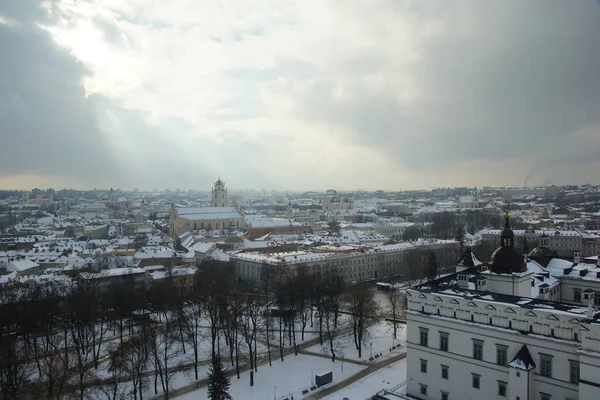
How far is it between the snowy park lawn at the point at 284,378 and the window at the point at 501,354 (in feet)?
36.9

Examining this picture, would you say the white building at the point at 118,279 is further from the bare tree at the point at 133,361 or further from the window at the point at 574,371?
the window at the point at 574,371

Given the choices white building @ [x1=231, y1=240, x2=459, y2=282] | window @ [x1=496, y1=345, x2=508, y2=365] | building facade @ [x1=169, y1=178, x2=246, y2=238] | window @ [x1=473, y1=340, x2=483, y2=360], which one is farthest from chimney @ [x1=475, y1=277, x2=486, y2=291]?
building facade @ [x1=169, y1=178, x2=246, y2=238]

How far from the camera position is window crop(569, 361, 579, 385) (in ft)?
75.3

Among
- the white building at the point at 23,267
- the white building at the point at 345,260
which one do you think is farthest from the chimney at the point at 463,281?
the white building at the point at 23,267

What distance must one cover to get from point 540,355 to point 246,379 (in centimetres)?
1885

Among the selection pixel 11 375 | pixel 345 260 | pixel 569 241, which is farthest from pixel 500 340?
pixel 569 241

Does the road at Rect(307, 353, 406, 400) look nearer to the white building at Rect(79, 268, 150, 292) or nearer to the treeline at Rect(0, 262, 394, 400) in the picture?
the treeline at Rect(0, 262, 394, 400)

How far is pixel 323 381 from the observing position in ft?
105

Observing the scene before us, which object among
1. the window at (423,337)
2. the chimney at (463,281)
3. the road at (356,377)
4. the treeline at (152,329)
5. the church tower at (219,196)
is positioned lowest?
the road at (356,377)

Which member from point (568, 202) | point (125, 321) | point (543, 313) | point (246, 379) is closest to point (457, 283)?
point (543, 313)

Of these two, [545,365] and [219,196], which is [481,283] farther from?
[219,196]

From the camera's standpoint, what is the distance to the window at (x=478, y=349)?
26.2 m

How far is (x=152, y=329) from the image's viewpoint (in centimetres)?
3384

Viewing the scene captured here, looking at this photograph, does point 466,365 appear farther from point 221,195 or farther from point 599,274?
point 221,195
